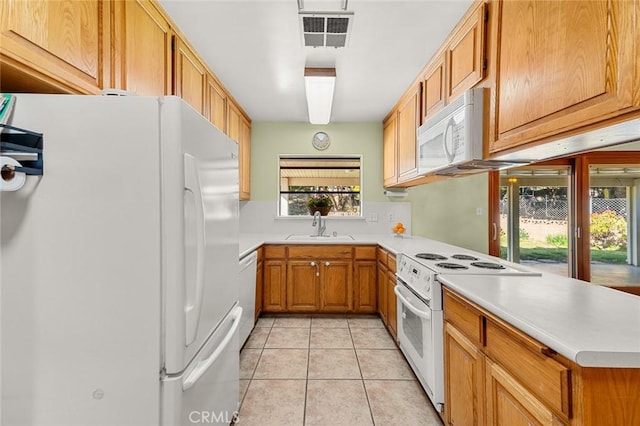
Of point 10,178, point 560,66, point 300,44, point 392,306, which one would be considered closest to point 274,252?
point 392,306

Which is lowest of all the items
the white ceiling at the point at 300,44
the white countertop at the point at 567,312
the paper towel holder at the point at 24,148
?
the white countertop at the point at 567,312

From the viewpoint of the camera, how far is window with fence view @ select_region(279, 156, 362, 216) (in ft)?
13.3

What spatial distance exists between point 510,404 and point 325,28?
2043 millimetres

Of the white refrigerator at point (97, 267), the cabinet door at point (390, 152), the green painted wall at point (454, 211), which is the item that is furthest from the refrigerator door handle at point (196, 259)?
the green painted wall at point (454, 211)

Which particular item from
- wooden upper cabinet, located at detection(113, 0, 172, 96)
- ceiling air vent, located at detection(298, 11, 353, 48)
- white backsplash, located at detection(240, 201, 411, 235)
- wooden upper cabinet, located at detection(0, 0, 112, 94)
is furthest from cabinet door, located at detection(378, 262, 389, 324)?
wooden upper cabinet, located at detection(0, 0, 112, 94)

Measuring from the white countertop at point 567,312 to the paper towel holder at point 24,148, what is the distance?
1.64 metres

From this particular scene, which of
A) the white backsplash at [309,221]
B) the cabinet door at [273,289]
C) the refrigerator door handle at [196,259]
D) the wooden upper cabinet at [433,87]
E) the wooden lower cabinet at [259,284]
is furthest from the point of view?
the white backsplash at [309,221]

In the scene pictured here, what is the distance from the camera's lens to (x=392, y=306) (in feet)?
8.78

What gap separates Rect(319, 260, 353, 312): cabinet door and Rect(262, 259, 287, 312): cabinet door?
440 millimetres

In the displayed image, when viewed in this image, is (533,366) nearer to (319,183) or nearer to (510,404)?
(510,404)

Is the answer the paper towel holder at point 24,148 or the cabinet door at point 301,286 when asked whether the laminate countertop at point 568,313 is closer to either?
the paper towel holder at point 24,148

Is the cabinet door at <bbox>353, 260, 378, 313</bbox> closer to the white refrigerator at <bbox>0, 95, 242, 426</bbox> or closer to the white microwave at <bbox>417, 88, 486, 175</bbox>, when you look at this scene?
the white microwave at <bbox>417, 88, 486, 175</bbox>

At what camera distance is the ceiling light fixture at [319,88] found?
234cm

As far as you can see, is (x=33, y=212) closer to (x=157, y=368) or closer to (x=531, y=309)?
(x=157, y=368)
